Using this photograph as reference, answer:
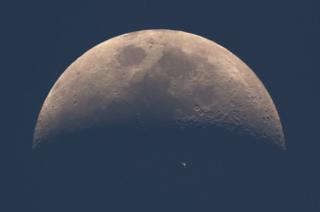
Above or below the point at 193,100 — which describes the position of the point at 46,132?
below

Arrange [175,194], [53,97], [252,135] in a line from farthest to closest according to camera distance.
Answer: [53,97] < [252,135] < [175,194]

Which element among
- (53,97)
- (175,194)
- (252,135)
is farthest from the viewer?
(53,97)

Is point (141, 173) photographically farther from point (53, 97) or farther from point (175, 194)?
point (53, 97)

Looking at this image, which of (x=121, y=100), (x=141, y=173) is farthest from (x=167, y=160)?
(x=121, y=100)
